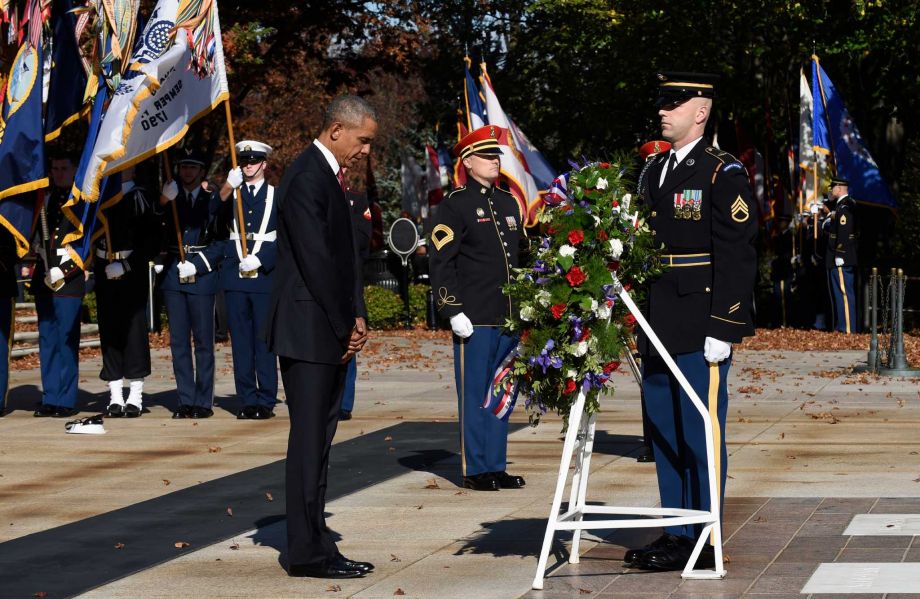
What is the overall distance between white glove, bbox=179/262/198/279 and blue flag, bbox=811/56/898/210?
12.5 metres

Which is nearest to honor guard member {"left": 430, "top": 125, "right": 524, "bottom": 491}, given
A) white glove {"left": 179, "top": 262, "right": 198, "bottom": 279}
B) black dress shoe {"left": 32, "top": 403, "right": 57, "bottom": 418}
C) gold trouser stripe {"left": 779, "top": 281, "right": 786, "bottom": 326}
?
white glove {"left": 179, "top": 262, "right": 198, "bottom": 279}

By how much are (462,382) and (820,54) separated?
18.3 metres

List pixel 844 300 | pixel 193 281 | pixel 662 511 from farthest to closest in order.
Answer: pixel 844 300 < pixel 193 281 < pixel 662 511

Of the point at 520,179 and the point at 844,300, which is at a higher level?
the point at 520,179

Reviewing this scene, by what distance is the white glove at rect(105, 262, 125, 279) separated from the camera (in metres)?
13.0

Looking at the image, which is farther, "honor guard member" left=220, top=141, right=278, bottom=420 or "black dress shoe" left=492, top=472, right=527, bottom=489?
"honor guard member" left=220, top=141, right=278, bottom=420

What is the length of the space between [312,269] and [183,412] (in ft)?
22.8

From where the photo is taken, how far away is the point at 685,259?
689 cm

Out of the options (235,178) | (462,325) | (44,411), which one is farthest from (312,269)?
(44,411)

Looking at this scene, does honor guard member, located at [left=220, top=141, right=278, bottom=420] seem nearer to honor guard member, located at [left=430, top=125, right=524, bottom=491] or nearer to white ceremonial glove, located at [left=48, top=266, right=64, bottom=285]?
white ceremonial glove, located at [left=48, top=266, right=64, bottom=285]

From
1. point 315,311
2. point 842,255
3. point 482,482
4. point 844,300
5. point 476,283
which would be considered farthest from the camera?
point 844,300

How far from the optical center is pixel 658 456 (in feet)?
23.3

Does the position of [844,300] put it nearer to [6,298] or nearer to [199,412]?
[199,412]

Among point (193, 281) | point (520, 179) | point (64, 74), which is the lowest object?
point (193, 281)
